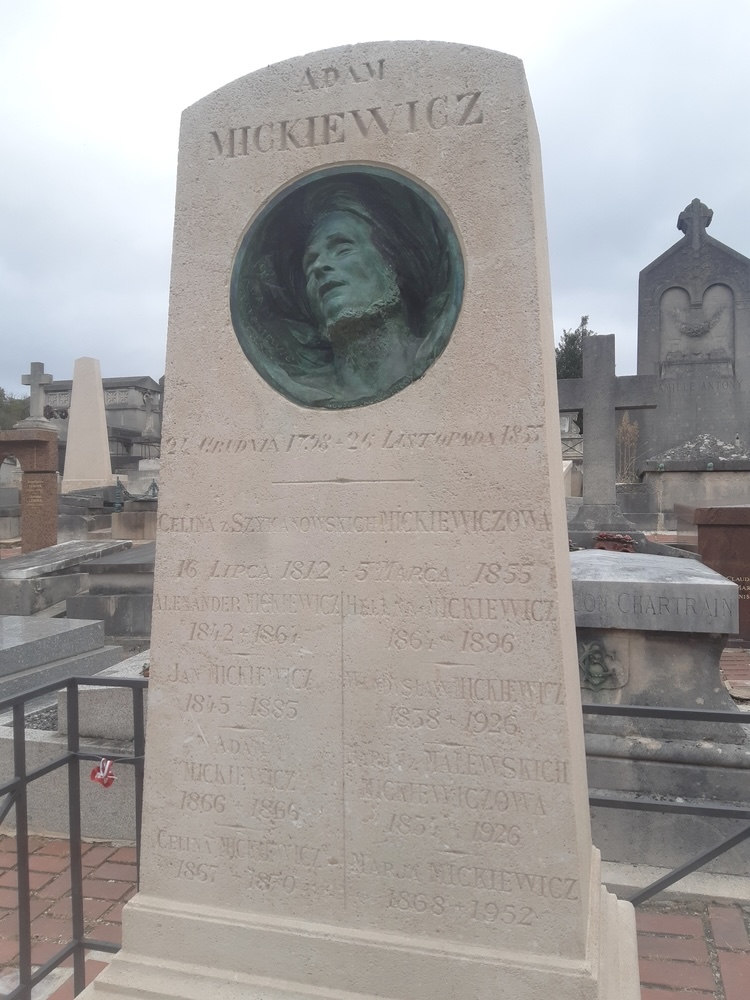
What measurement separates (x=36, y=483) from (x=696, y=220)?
16905mm

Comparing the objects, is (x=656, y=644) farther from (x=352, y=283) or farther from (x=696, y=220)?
(x=696, y=220)

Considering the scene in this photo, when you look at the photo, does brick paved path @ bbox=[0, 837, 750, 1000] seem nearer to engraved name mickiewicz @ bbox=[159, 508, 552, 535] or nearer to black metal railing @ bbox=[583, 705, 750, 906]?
black metal railing @ bbox=[583, 705, 750, 906]

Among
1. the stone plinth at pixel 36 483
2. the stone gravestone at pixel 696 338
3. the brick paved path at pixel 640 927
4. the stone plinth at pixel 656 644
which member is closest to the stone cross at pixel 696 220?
the stone gravestone at pixel 696 338

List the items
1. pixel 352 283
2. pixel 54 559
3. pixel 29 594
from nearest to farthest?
pixel 352 283
pixel 29 594
pixel 54 559

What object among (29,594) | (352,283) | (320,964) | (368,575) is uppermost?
(352,283)

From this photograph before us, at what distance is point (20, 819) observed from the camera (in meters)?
2.37

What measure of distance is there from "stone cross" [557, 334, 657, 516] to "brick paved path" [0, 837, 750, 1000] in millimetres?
7824

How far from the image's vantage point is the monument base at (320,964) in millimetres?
1859

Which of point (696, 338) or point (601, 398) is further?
point (696, 338)

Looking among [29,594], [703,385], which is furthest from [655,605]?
[703,385]

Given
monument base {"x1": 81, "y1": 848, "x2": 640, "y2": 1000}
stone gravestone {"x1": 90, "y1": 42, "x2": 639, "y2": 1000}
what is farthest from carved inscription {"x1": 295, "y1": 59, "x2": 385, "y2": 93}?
monument base {"x1": 81, "y1": 848, "x2": 640, "y2": 1000}

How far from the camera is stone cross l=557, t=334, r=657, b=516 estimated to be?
10.3m

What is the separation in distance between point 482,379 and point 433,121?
0.76 m

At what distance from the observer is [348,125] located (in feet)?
7.00
